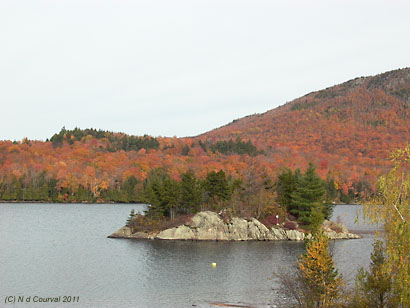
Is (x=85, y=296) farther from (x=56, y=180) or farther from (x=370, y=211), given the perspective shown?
(x=56, y=180)

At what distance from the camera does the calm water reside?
4772 cm

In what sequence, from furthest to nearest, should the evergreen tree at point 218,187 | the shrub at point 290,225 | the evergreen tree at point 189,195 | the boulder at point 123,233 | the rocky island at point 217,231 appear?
1. the evergreen tree at point 218,187
2. the shrub at point 290,225
3. the evergreen tree at point 189,195
4. the boulder at point 123,233
5. the rocky island at point 217,231

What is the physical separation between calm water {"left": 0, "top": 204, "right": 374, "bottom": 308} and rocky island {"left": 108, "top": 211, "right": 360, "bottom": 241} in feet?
12.6

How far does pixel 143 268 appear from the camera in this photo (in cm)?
6250

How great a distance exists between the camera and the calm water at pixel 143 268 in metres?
47.7

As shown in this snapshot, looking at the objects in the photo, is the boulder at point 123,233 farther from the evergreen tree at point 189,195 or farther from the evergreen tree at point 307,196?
the evergreen tree at point 307,196

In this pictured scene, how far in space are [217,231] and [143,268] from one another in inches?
1136

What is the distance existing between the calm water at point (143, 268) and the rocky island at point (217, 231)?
3.83m

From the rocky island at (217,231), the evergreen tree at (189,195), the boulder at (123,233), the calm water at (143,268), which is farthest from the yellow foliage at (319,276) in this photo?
the boulder at (123,233)

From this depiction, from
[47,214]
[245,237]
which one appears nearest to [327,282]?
[245,237]

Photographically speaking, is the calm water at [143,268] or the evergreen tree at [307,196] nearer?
the calm water at [143,268]

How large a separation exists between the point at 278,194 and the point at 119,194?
10753cm

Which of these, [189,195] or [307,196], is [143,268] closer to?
[189,195]

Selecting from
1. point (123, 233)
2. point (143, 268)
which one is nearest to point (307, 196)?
point (123, 233)
